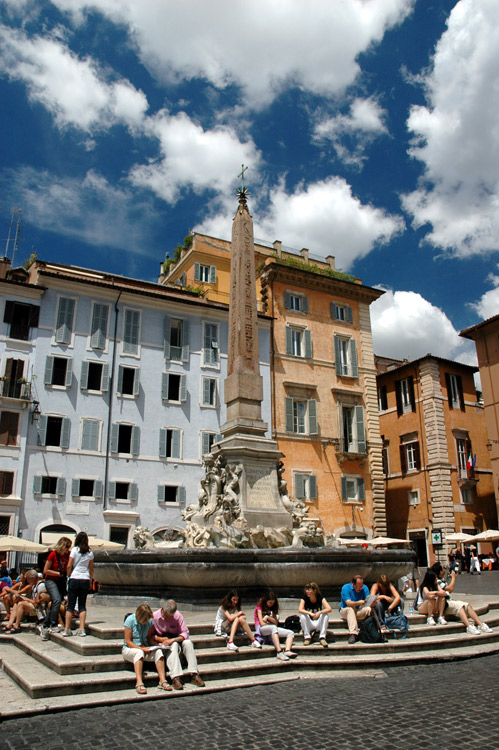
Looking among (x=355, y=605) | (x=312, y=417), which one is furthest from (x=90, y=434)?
(x=355, y=605)

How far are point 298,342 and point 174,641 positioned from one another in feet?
86.5

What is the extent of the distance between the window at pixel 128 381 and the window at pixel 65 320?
2.55m

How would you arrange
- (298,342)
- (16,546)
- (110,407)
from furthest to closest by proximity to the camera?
(298,342), (110,407), (16,546)

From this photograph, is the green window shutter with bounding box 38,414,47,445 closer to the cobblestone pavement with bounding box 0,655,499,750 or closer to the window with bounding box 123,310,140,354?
the window with bounding box 123,310,140,354

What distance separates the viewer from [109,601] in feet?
35.0

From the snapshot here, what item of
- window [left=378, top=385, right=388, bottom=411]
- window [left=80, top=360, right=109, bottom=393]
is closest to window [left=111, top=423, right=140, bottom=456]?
window [left=80, top=360, right=109, bottom=393]

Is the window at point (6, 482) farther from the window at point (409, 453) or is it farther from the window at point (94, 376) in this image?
the window at point (409, 453)

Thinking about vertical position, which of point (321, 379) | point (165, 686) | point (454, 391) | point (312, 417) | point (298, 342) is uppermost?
point (298, 342)

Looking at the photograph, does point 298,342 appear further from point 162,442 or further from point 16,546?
point 16,546

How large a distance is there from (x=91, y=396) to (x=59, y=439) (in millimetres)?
2244

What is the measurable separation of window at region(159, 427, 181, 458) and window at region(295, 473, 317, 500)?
597cm

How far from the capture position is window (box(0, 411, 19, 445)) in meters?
23.4

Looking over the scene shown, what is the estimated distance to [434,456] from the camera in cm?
3262

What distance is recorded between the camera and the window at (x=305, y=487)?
Answer: 28.9 metres
